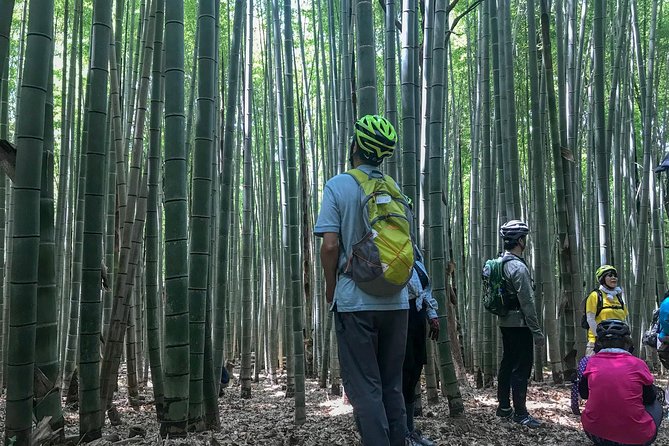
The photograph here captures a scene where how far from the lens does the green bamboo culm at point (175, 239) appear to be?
7.62 ft

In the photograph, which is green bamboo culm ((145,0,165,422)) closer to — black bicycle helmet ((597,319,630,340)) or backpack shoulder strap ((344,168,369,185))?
backpack shoulder strap ((344,168,369,185))

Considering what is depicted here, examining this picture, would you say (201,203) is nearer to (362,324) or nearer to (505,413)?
(362,324)

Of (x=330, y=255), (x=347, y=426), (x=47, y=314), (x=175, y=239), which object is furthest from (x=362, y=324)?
(x=347, y=426)

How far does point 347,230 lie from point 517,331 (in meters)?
1.97

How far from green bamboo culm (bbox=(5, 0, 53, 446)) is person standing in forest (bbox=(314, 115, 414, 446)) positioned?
41.7 inches

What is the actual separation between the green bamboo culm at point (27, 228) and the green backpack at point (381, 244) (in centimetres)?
116

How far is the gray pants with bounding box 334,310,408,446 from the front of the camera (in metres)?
1.93

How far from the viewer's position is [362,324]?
6.44 feet

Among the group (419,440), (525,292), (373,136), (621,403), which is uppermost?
(373,136)

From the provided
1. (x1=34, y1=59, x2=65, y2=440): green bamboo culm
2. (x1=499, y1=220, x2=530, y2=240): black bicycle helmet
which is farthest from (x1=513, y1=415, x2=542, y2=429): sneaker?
(x1=34, y1=59, x2=65, y2=440): green bamboo culm

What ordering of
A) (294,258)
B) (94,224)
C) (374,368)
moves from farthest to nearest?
(294,258) → (94,224) → (374,368)

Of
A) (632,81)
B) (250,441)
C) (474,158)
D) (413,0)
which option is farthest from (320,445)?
(632,81)

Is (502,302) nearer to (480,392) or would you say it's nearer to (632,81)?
(480,392)

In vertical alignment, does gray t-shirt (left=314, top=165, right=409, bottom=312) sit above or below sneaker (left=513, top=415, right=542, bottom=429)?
above
